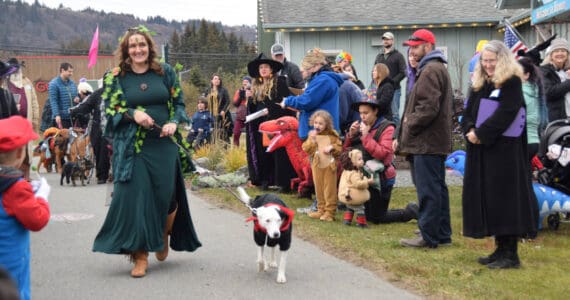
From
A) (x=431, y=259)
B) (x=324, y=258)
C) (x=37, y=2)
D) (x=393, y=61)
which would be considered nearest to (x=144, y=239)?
(x=324, y=258)

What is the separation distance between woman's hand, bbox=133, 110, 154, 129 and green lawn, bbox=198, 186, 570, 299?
2335 mm

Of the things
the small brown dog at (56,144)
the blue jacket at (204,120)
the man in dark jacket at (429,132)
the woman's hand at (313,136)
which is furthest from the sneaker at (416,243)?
the blue jacket at (204,120)

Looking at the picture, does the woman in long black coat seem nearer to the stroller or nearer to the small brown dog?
the stroller

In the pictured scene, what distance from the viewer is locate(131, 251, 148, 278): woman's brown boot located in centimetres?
686

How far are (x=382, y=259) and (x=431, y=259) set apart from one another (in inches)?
18.5

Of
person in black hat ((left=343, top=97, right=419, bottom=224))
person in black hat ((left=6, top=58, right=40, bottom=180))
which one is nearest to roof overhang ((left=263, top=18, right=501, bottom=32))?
person in black hat ((left=6, top=58, right=40, bottom=180))

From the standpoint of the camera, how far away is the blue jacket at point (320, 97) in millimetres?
9898

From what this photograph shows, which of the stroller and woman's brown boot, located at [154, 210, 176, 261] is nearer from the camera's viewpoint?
woman's brown boot, located at [154, 210, 176, 261]

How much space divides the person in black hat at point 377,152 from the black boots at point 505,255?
2.31 meters

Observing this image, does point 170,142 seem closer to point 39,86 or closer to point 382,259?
point 382,259

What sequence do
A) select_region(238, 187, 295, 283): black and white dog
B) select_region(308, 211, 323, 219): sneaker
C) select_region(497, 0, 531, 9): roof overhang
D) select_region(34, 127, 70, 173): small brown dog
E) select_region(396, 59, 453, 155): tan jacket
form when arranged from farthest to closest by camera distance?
1. select_region(497, 0, 531, 9): roof overhang
2. select_region(34, 127, 70, 173): small brown dog
3. select_region(308, 211, 323, 219): sneaker
4. select_region(396, 59, 453, 155): tan jacket
5. select_region(238, 187, 295, 283): black and white dog

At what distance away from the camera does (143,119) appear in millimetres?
6816

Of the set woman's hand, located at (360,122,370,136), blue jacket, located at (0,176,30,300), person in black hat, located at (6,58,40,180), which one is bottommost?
blue jacket, located at (0,176,30,300)

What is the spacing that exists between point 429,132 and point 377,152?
1.38 metres
